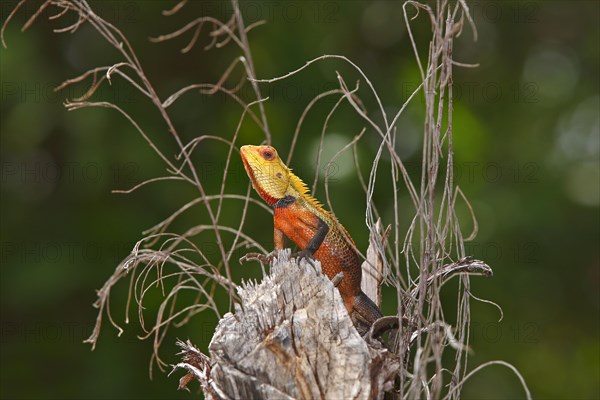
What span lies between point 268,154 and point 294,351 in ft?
1.75

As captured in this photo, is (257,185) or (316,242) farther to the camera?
(257,185)

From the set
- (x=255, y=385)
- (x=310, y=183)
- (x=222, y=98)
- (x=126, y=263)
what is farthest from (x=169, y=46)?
(x=255, y=385)

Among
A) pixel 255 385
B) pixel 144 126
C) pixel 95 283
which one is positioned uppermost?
Result: pixel 255 385

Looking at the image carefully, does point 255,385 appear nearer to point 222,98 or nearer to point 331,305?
point 331,305

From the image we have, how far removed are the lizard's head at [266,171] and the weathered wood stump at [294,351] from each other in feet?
1.32

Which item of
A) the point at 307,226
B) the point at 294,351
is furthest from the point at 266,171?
the point at 294,351

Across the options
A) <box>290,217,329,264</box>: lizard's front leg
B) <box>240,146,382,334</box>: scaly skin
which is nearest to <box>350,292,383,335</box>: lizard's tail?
<box>240,146,382,334</box>: scaly skin

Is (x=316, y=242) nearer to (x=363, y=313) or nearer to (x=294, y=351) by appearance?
(x=363, y=313)

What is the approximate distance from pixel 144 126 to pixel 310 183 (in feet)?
2.69

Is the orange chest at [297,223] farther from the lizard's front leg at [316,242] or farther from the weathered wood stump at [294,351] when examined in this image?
the weathered wood stump at [294,351]

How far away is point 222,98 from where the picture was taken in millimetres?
3877

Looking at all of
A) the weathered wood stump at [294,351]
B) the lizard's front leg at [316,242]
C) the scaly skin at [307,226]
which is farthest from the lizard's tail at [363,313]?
the weathered wood stump at [294,351]

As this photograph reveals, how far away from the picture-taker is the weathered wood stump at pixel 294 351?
1245 millimetres

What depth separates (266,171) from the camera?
5.64 feet
